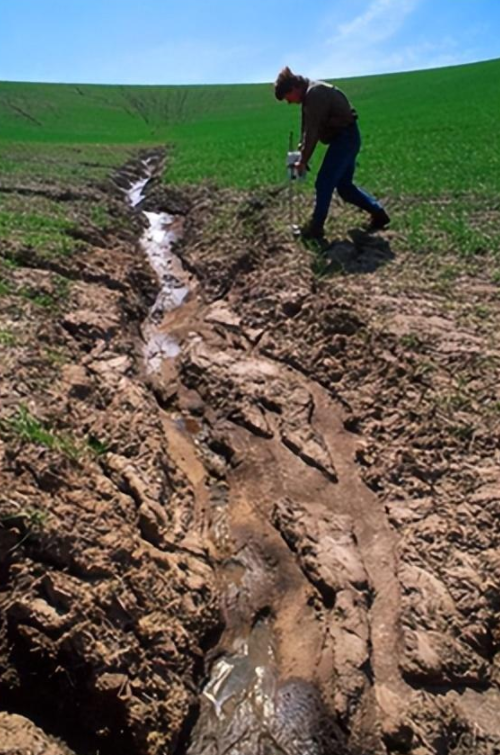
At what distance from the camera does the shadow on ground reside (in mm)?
8797

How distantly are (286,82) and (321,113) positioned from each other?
2.03 ft

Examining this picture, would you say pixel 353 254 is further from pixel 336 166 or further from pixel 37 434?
pixel 37 434

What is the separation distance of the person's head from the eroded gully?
11.1 feet

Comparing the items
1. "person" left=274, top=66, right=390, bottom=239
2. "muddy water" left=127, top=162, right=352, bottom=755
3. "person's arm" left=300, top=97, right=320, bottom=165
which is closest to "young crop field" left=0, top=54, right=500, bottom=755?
"muddy water" left=127, top=162, right=352, bottom=755

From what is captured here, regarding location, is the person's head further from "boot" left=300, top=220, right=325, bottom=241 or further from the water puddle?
the water puddle

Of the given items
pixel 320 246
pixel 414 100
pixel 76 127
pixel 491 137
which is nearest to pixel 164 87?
pixel 76 127

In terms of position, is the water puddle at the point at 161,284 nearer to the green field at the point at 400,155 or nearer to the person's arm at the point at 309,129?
the green field at the point at 400,155

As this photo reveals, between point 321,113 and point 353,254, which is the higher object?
point 321,113

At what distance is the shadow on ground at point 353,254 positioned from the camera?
8797 millimetres

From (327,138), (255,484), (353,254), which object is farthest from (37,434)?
(327,138)

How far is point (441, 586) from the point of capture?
4891mm

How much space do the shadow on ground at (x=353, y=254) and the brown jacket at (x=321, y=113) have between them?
126 cm

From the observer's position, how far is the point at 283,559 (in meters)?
5.45

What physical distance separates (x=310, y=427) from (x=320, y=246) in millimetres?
3668
